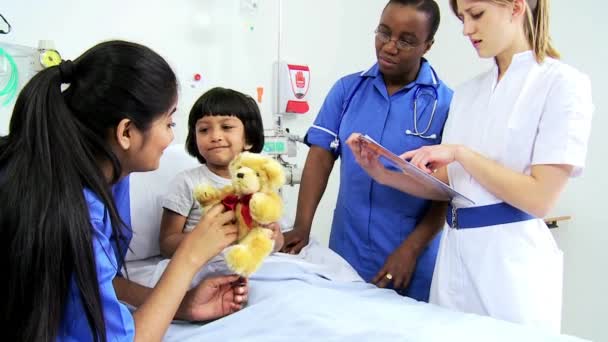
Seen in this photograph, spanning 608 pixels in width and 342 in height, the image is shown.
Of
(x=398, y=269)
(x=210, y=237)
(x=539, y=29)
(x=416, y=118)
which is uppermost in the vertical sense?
(x=539, y=29)

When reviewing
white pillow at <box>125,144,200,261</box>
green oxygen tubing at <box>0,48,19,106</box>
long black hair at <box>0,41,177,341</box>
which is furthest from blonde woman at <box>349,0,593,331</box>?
green oxygen tubing at <box>0,48,19,106</box>

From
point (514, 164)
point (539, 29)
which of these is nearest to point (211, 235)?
point (514, 164)

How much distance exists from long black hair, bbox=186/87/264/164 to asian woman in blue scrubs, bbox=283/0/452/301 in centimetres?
21

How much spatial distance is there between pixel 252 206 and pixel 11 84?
123 centimetres

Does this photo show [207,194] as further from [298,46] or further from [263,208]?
[298,46]

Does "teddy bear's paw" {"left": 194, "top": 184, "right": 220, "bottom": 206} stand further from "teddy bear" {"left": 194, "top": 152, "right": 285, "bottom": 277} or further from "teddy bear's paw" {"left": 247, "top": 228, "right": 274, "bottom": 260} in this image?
"teddy bear's paw" {"left": 247, "top": 228, "right": 274, "bottom": 260}

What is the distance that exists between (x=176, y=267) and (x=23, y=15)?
1395mm

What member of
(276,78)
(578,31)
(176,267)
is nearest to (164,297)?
(176,267)

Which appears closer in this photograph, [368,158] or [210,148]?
[368,158]

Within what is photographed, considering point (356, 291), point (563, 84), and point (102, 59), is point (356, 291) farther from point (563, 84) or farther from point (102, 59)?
point (102, 59)

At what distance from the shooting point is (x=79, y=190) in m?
0.74

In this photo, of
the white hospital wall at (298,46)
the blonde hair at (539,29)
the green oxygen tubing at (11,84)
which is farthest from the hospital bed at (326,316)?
the white hospital wall at (298,46)

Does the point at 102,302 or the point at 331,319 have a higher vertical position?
the point at 102,302

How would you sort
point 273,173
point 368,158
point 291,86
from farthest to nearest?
1. point 291,86
2. point 368,158
3. point 273,173
